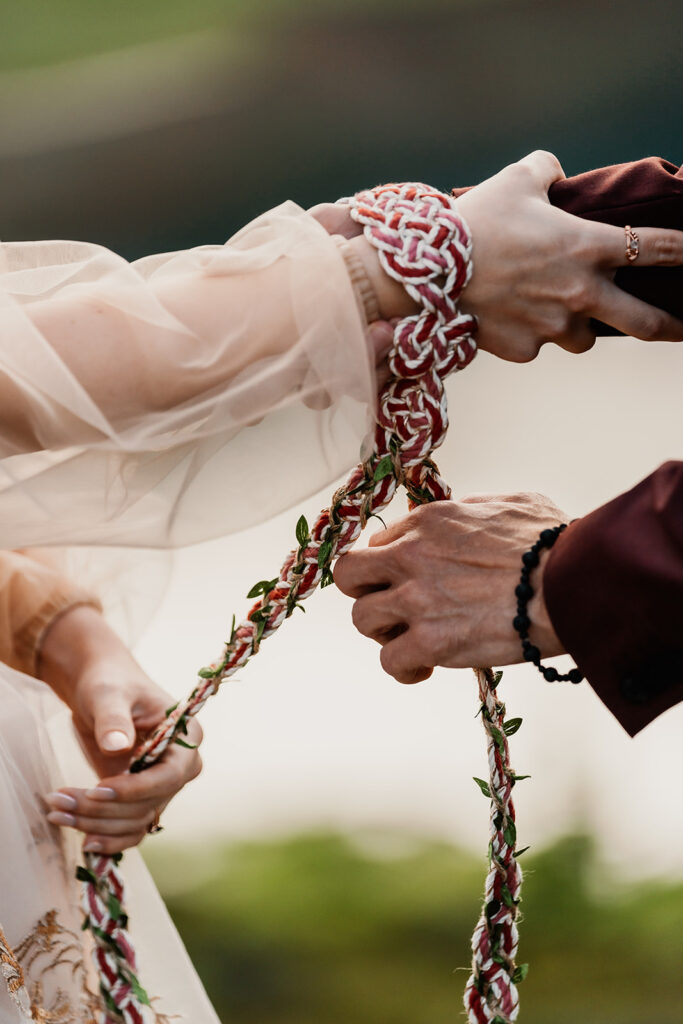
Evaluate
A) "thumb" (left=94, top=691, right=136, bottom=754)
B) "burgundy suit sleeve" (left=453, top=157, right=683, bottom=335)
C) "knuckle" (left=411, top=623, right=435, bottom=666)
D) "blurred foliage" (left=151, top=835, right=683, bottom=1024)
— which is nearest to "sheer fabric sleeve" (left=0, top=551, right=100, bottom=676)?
"thumb" (left=94, top=691, right=136, bottom=754)

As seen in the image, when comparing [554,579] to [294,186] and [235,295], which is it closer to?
[235,295]

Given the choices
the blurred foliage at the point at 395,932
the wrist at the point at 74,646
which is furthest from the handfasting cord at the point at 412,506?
the blurred foliage at the point at 395,932

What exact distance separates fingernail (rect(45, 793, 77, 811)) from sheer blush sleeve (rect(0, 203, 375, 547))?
0.27 m

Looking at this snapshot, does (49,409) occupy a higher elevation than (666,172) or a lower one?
lower

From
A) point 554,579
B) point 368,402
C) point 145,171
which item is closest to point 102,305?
point 368,402

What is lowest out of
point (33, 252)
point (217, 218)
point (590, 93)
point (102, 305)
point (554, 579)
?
point (554, 579)

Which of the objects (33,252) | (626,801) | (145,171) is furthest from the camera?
(145,171)

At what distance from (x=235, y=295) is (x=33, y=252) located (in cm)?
19

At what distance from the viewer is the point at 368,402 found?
2.62ft

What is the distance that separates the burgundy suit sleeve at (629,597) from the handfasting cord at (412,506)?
0.11 m

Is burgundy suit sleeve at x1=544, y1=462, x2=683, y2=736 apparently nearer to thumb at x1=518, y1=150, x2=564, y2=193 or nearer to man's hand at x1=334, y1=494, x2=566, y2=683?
man's hand at x1=334, y1=494, x2=566, y2=683

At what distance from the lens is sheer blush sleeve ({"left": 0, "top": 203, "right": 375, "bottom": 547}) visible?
0.75 m

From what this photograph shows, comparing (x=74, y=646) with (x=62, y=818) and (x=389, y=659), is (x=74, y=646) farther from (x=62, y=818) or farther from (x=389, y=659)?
(x=389, y=659)

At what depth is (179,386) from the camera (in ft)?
2.53
